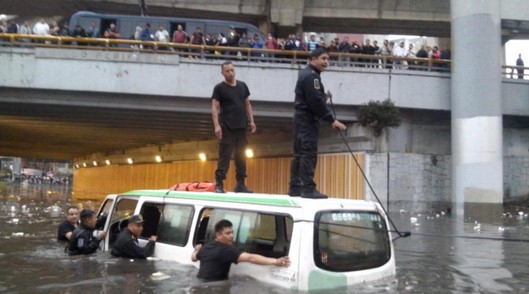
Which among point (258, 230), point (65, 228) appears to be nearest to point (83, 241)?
point (65, 228)

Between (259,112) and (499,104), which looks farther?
(259,112)

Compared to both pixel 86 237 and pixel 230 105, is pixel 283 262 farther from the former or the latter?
pixel 86 237

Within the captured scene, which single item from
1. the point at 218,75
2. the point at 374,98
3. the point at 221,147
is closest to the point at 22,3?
the point at 218,75

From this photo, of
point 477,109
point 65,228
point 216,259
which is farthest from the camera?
point 477,109

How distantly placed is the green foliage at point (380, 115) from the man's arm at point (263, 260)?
557 inches

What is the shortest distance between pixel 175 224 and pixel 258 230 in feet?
5.08

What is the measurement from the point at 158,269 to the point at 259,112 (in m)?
13.3

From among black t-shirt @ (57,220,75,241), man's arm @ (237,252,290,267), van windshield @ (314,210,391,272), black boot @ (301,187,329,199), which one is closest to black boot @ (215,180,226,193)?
black boot @ (301,187,329,199)

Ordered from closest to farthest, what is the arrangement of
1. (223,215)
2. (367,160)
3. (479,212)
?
(223,215) → (479,212) → (367,160)

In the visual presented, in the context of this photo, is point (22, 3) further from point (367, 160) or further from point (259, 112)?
point (367, 160)

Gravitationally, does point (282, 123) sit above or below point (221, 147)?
above

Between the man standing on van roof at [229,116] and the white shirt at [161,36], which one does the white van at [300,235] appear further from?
the white shirt at [161,36]

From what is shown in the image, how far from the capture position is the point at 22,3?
30875 millimetres

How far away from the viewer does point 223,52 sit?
21484 millimetres
